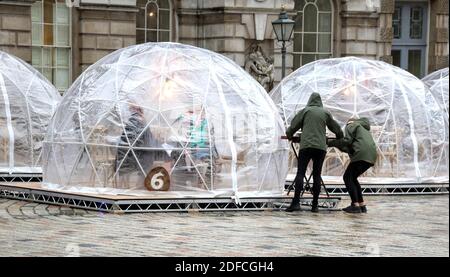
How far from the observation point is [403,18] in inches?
1407

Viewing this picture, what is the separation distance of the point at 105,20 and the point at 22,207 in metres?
13.7

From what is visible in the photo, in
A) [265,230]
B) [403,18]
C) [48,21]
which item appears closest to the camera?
[265,230]

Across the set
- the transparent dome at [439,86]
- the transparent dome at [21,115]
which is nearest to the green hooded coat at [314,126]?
the transparent dome at [21,115]

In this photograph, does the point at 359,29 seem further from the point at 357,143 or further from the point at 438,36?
the point at 357,143

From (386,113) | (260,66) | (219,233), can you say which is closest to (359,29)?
(260,66)

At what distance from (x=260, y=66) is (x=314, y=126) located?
14.2 m

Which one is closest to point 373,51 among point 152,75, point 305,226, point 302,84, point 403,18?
point 403,18

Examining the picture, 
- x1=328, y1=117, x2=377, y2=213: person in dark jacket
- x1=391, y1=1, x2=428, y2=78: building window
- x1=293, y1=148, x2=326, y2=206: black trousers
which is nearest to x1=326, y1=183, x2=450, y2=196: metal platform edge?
x1=328, y1=117, x2=377, y2=213: person in dark jacket

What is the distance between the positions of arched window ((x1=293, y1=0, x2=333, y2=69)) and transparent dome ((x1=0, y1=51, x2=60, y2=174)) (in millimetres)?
11842

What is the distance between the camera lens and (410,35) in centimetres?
3591

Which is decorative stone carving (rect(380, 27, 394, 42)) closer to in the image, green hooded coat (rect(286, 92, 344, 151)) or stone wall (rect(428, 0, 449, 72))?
stone wall (rect(428, 0, 449, 72))

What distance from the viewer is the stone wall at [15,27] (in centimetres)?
2777

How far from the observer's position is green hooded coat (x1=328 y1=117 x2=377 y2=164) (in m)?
16.7

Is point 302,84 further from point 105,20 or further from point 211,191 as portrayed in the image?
A: point 105,20
